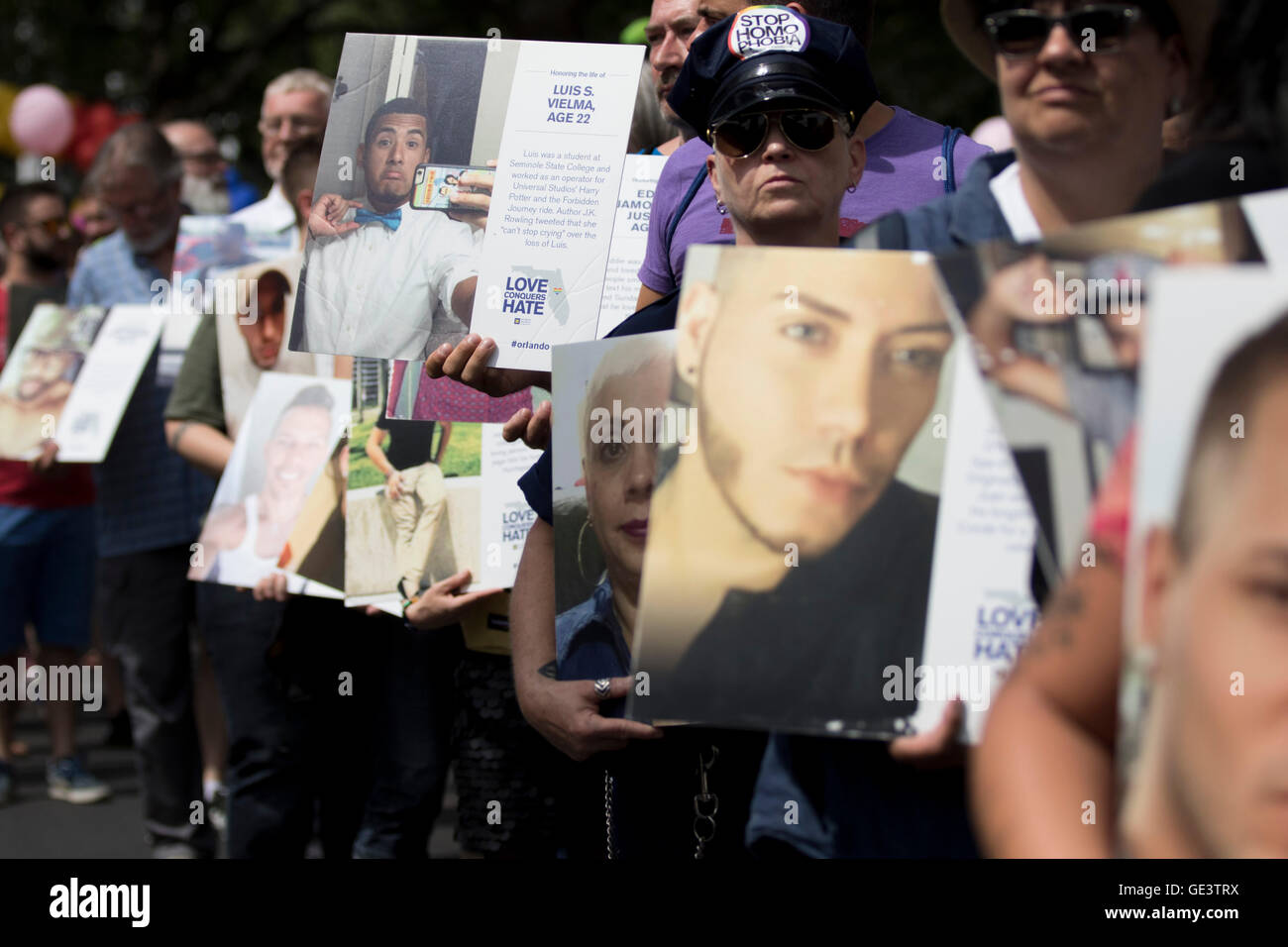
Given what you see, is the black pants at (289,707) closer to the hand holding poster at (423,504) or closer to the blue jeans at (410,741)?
the blue jeans at (410,741)

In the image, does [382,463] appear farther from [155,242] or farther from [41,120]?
[41,120]

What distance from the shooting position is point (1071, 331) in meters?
1.59

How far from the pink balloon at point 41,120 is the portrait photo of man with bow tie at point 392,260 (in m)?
11.5

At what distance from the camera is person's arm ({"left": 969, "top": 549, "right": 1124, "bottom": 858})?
4.96ft

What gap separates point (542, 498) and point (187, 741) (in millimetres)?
3293

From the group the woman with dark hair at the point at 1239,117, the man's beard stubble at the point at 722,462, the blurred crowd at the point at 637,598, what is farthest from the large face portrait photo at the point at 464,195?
the woman with dark hair at the point at 1239,117

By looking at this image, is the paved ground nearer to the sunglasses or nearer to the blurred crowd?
the blurred crowd

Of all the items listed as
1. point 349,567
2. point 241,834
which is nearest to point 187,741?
point 241,834

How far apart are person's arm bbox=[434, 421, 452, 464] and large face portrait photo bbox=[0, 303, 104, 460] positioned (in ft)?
8.48

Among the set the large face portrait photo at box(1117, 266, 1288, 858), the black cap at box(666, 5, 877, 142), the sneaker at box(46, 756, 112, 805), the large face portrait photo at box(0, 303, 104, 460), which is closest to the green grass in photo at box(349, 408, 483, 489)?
the black cap at box(666, 5, 877, 142)

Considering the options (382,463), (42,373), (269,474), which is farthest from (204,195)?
(382,463)

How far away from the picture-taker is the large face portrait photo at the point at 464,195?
9.95 ft

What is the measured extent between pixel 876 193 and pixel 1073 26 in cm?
120

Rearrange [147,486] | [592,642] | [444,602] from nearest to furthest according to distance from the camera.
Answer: [592,642], [444,602], [147,486]
